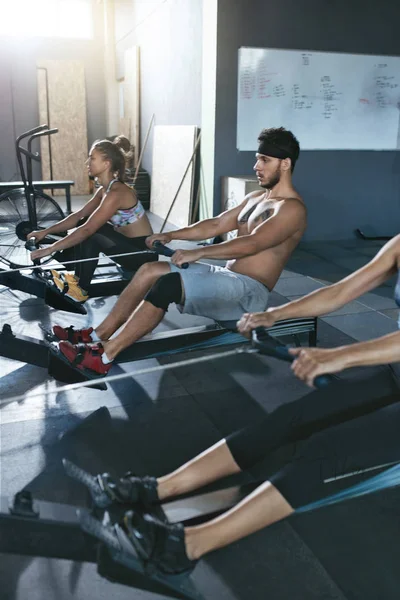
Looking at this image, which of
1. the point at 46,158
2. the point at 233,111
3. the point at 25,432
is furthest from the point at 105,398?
the point at 46,158

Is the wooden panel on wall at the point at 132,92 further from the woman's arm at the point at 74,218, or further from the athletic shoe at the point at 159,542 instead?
the athletic shoe at the point at 159,542

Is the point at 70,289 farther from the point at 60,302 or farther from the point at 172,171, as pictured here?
the point at 172,171

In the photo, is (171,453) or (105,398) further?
(105,398)

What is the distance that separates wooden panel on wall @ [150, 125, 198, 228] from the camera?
6.53m

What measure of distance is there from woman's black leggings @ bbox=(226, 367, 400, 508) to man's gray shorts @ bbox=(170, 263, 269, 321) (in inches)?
40.4

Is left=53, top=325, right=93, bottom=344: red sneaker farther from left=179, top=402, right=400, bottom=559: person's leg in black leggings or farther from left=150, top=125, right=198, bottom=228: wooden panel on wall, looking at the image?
left=150, top=125, right=198, bottom=228: wooden panel on wall

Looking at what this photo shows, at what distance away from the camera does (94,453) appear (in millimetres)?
2102

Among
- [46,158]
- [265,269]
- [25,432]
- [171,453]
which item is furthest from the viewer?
[46,158]

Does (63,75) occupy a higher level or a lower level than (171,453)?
higher

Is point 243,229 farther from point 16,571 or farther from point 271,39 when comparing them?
point 271,39

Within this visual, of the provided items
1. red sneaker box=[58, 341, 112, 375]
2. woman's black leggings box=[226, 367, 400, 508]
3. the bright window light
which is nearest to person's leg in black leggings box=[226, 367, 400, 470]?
woman's black leggings box=[226, 367, 400, 508]

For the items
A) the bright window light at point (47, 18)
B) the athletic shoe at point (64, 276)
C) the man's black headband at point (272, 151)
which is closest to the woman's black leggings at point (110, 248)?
the athletic shoe at point (64, 276)

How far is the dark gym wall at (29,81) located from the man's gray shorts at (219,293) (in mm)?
8720

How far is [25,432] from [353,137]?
5.03 meters
